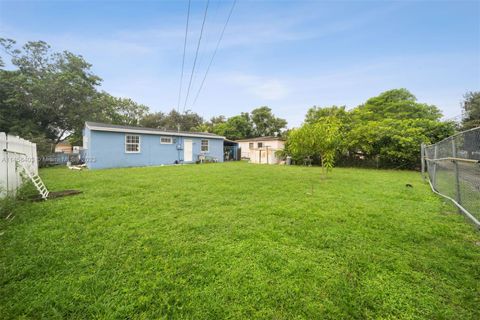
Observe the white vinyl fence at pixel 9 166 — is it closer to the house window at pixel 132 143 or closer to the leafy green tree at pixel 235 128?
the house window at pixel 132 143

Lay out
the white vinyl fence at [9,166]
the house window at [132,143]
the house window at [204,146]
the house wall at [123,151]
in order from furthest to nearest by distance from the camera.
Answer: the house window at [204,146] < the house window at [132,143] < the house wall at [123,151] < the white vinyl fence at [9,166]

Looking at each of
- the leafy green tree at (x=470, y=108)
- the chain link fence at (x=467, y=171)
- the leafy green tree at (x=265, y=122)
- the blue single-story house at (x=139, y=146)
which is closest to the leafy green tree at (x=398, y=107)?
the leafy green tree at (x=470, y=108)

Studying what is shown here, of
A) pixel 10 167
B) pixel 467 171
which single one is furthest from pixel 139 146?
pixel 467 171

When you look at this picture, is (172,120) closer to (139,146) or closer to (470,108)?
(139,146)

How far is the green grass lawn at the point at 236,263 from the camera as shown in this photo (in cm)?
161

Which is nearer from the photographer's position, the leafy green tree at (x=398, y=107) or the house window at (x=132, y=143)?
the house window at (x=132, y=143)

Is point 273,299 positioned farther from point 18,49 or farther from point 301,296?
point 18,49

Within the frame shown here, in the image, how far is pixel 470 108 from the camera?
75.6ft

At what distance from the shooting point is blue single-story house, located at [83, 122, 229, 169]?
11906 millimetres

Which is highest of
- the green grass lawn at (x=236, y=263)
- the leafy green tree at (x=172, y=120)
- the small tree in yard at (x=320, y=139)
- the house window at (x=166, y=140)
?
the leafy green tree at (x=172, y=120)

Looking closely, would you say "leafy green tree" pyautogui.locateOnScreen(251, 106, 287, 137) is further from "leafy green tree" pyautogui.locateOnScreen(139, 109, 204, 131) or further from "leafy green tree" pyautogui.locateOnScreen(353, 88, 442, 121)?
"leafy green tree" pyautogui.locateOnScreen(353, 88, 442, 121)

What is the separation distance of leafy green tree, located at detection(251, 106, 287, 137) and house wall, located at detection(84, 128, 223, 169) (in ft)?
64.0

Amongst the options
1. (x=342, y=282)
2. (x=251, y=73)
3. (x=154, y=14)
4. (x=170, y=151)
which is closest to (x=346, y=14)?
(x=251, y=73)

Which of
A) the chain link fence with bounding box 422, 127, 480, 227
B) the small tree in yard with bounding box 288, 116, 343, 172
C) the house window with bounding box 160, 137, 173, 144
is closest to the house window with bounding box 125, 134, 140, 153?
the house window with bounding box 160, 137, 173, 144
